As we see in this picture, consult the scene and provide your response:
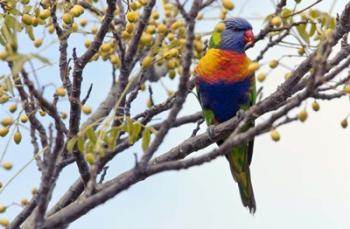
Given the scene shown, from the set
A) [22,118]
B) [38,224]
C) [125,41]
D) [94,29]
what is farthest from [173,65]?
[38,224]

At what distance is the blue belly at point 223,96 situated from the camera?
539 cm

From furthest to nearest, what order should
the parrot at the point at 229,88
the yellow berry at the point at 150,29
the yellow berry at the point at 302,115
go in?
the parrot at the point at 229,88 → the yellow berry at the point at 150,29 → the yellow berry at the point at 302,115

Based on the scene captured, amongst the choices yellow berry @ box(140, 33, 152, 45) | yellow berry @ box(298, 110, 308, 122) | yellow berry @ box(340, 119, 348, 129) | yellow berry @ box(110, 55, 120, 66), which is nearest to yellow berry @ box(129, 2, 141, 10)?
yellow berry @ box(140, 33, 152, 45)

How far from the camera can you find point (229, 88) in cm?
540

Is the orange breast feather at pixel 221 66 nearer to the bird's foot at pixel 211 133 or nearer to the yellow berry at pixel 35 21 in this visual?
the bird's foot at pixel 211 133

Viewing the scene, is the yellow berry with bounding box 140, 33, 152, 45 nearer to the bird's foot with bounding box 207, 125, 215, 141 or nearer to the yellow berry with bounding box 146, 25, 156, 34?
the yellow berry with bounding box 146, 25, 156, 34

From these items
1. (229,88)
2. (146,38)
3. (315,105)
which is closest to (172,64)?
(146,38)

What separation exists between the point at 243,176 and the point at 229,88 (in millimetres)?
708

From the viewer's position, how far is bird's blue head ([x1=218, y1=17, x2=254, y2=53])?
547cm

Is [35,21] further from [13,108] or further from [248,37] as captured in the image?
[248,37]

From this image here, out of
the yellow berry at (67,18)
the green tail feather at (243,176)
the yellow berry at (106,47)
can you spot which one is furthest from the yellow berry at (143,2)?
the green tail feather at (243,176)

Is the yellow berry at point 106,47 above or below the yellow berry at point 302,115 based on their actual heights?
below

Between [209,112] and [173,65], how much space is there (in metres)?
1.26

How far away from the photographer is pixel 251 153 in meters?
5.36
